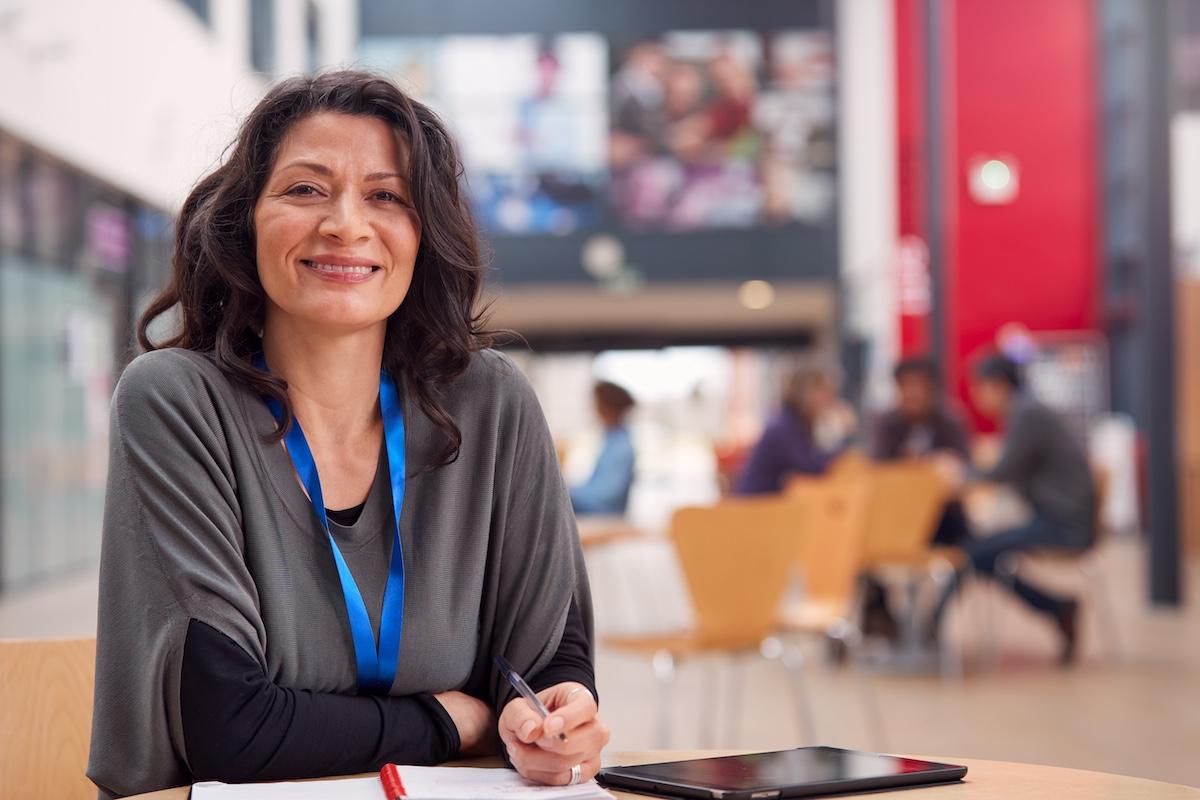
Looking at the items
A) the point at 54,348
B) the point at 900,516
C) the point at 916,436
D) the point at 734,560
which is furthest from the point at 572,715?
the point at 54,348

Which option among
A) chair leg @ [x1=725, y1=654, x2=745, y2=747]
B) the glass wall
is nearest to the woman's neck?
chair leg @ [x1=725, y1=654, x2=745, y2=747]

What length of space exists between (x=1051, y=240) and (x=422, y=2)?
347 inches

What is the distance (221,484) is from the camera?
5.16 ft

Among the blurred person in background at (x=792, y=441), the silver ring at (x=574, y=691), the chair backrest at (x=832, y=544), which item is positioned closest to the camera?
the silver ring at (x=574, y=691)

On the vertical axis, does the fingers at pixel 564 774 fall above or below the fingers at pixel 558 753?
below

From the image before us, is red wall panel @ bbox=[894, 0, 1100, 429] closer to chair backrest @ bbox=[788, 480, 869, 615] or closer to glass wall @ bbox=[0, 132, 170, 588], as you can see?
glass wall @ bbox=[0, 132, 170, 588]

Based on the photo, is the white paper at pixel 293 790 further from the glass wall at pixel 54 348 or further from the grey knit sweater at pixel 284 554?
the glass wall at pixel 54 348

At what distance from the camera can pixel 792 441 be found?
23.0ft

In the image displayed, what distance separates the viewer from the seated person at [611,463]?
7.30m

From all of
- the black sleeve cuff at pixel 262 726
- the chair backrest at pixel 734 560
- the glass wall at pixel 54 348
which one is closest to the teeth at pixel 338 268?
the black sleeve cuff at pixel 262 726

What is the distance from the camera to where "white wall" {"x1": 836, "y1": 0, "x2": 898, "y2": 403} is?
623 inches

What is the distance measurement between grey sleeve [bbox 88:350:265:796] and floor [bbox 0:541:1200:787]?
3442mm

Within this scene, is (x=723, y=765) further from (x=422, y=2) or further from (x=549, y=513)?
(x=422, y=2)

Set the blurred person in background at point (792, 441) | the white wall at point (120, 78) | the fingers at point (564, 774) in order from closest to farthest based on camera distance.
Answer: the fingers at point (564, 774)
the blurred person in background at point (792, 441)
the white wall at point (120, 78)
